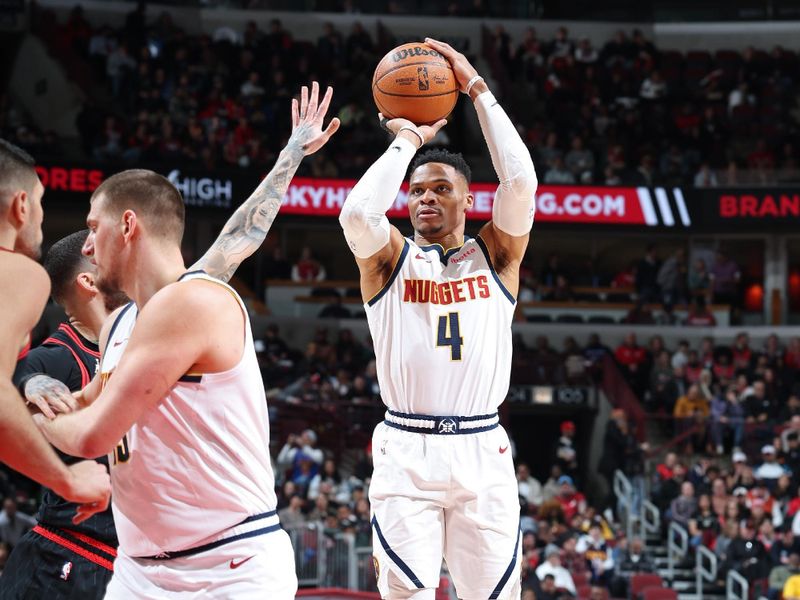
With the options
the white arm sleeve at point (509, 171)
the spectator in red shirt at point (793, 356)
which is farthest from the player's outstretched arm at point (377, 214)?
the spectator in red shirt at point (793, 356)

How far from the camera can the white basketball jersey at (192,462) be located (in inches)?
154

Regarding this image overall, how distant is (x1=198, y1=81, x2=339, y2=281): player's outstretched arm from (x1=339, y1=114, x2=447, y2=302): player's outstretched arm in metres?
0.45

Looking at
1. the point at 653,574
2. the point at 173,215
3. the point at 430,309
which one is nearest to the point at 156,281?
the point at 173,215

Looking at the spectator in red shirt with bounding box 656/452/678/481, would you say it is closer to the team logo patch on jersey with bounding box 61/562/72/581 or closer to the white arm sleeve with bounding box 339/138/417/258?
the white arm sleeve with bounding box 339/138/417/258

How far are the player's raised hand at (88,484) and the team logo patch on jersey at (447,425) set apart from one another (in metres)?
2.06

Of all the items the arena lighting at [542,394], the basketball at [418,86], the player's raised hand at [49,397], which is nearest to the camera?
the player's raised hand at [49,397]

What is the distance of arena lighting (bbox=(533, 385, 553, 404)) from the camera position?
830 inches

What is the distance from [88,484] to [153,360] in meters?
0.47

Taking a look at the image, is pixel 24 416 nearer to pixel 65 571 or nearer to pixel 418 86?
pixel 65 571

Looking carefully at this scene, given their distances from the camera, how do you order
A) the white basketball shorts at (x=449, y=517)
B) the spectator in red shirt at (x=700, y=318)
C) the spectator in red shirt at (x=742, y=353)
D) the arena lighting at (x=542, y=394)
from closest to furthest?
1. the white basketball shorts at (x=449, y=517)
2. the arena lighting at (x=542, y=394)
3. the spectator in red shirt at (x=742, y=353)
4. the spectator in red shirt at (x=700, y=318)

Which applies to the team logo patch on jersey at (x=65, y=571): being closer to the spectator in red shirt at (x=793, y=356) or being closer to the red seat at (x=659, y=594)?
Result: the red seat at (x=659, y=594)

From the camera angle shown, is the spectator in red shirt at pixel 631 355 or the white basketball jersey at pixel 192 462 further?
the spectator in red shirt at pixel 631 355

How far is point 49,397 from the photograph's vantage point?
13.5 feet

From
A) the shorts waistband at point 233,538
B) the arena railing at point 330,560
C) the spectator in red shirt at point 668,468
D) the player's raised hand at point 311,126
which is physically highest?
the player's raised hand at point 311,126
